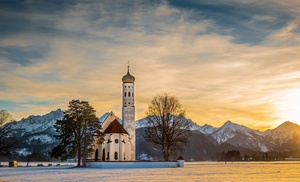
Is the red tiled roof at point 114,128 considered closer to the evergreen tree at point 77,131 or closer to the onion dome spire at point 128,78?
the onion dome spire at point 128,78

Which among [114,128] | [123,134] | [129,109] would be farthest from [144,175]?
[129,109]

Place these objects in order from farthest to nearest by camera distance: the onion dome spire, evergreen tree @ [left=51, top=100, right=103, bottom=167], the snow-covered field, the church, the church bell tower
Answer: the onion dome spire
the church bell tower
the church
evergreen tree @ [left=51, top=100, right=103, bottom=167]
the snow-covered field

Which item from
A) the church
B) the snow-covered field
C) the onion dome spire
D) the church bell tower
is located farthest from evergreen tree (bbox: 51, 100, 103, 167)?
the onion dome spire

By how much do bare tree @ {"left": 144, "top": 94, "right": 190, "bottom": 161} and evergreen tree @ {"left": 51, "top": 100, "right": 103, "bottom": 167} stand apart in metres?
12.5

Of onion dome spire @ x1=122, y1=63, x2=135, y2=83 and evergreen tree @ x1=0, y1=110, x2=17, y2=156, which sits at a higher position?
onion dome spire @ x1=122, y1=63, x2=135, y2=83

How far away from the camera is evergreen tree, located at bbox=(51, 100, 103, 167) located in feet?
272

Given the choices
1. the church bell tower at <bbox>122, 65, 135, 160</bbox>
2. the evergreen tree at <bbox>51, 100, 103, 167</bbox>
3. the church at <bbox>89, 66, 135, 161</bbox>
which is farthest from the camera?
the church bell tower at <bbox>122, 65, 135, 160</bbox>

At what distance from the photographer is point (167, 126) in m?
90.6

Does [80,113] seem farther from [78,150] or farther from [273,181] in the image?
[273,181]

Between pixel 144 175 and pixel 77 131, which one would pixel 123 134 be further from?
pixel 144 175

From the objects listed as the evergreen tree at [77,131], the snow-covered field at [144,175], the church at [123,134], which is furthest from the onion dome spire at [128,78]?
the snow-covered field at [144,175]

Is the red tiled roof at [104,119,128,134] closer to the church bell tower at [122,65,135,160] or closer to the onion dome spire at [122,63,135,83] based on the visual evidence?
the church bell tower at [122,65,135,160]

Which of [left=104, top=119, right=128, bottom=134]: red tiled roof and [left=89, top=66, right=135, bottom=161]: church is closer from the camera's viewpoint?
[left=89, top=66, right=135, bottom=161]: church

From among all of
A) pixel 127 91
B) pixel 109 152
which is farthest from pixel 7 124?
pixel 127 91
